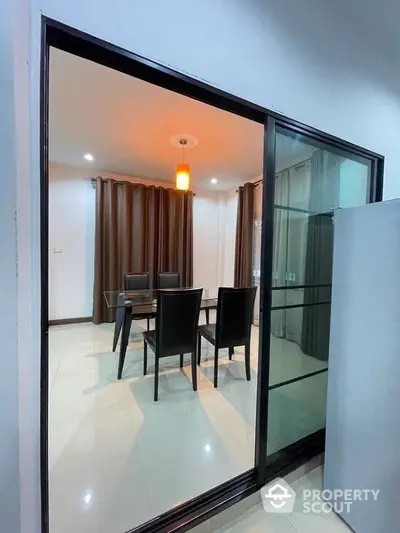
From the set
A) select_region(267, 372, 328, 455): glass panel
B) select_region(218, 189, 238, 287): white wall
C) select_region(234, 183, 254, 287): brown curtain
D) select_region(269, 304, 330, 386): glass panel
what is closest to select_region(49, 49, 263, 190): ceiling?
select_region(234, 183, 254, 287): brown curtain

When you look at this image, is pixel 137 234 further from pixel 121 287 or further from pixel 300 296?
pixel 300 296

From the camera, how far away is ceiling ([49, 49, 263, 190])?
2170 mm

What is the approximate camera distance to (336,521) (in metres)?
1.32

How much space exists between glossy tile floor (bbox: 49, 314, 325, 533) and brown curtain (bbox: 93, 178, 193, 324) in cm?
Answer: 196

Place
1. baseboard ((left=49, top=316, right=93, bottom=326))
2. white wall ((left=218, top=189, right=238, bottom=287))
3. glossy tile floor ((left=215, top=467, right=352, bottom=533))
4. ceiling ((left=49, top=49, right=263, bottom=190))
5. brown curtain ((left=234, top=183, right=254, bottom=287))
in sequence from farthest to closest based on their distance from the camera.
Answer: white wall ((left=218, top=189, right=238, bottom=287)) < brown curtain ((left=234, top=183, right=254, bottom=287)) < baseboard ((left=49, top=316, right=93, bottom=326)) < ceiling ((left=49, top=49, right=263, bottom=190)) < glossy tile floor ((left=215, top=467, right=352, bottom=533))

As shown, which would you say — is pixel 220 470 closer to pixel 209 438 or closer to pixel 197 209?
pixel 209 438

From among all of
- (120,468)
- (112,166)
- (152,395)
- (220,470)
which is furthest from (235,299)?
(112,166)

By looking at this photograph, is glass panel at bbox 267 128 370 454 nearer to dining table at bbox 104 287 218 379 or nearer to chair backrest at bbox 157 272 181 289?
dining table at bbox 104 287 218 379

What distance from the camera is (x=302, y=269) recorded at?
1.67m

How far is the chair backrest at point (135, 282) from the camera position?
384 cm

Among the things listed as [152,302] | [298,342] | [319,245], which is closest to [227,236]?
[152,302]

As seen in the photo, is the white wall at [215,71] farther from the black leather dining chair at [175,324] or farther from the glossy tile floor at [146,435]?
the black leather dining chair at [175,324]

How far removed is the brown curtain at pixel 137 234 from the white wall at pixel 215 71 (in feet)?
11.8

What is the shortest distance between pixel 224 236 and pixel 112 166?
263 cm
